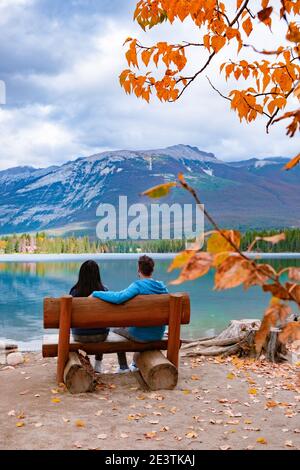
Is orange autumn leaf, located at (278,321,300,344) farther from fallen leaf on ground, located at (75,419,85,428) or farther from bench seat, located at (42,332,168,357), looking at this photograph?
bench seat, located at (42,332,168,357)

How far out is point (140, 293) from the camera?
7750 millimetres

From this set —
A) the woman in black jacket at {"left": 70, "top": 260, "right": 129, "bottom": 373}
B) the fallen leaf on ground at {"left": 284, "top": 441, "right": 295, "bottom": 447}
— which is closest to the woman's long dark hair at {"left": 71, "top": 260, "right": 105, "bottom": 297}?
the woman in black jacket at {"left": 70, "top": 260, "right": 129, "bottom": 373}

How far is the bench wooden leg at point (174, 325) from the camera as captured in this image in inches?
303

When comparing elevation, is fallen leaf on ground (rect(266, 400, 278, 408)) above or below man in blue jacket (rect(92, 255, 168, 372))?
below

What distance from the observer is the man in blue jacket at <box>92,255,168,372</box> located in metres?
7.49

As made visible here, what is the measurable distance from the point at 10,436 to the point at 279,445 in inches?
110

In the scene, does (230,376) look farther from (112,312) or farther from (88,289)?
(88,289)

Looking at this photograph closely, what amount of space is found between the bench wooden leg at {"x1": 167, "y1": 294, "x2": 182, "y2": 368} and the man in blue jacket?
0.29m

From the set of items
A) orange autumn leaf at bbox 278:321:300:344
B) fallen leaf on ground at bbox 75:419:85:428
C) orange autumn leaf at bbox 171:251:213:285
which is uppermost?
orange autumn leaf at bbox 171:251:213:285

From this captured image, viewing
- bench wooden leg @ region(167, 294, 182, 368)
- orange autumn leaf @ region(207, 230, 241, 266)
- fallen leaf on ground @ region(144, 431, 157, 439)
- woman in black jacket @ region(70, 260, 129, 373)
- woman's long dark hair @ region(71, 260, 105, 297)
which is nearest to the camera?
orange autumn leaf @ region(207, 230, 241, 266)

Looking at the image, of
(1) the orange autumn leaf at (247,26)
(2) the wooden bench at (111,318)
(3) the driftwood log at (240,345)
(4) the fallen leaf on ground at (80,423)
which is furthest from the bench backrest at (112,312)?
(1) the orange autumn leaf at (247,26)

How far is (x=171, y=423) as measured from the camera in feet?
20.6

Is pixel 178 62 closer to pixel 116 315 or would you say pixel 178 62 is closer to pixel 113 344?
pixel 116 315
